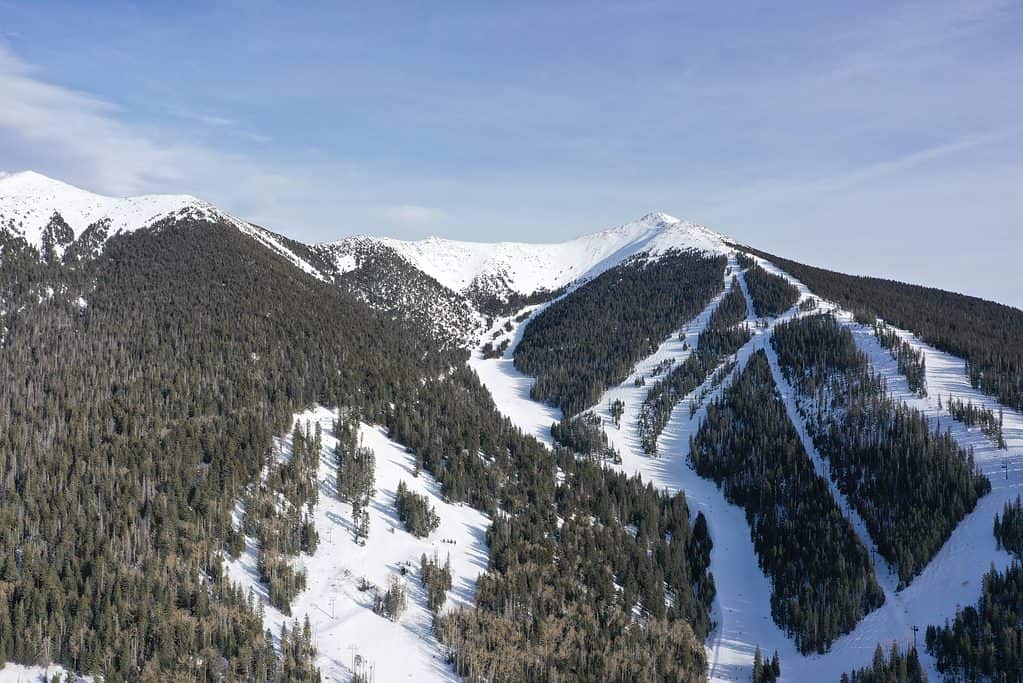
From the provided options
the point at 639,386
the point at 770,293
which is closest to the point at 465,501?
the point at 639,386

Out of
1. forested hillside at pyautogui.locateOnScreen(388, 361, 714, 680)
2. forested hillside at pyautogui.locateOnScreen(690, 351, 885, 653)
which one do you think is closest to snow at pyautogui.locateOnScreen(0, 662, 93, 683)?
forested hillside at pyautogui.locateOnScreen(388, 361, 714, 680)

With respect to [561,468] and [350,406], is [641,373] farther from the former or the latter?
[350,406]

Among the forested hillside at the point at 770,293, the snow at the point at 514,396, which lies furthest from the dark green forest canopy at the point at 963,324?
the snow at the point at 514,396

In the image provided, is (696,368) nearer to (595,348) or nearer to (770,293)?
(595,348)

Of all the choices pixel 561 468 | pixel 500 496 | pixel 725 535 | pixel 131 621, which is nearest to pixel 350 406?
pixel 500 496

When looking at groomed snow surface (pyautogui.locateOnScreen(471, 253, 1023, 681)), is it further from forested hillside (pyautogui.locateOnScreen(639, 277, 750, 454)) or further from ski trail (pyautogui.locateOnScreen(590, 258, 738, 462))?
forested hillside (pyautogui.locateOnScreen(639, 277, 750, 454))
